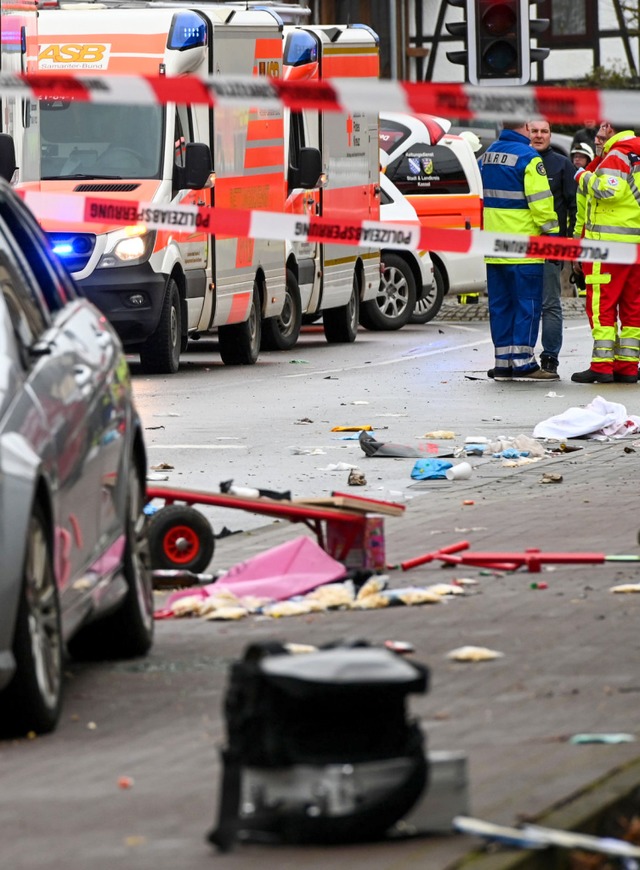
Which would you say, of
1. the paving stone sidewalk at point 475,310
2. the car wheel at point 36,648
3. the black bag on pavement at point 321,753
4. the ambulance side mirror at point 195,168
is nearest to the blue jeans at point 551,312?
the ambulance side mirror at point 195,168

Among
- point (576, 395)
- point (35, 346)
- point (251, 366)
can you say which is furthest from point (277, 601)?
point (251, 366)

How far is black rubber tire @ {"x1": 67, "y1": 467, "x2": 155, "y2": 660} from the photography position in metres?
7.21

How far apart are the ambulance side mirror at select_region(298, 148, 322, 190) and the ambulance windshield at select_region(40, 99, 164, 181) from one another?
259cm

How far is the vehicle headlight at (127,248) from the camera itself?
66.5ft

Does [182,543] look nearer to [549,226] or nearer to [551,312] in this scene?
[549,226]

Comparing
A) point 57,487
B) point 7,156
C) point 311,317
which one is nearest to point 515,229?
point 7,156

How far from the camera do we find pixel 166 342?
20.8 meters

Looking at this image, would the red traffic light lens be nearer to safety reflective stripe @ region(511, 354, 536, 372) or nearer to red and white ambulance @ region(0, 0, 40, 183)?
safety reflective stripe @ region(511, 354, 536, 372)

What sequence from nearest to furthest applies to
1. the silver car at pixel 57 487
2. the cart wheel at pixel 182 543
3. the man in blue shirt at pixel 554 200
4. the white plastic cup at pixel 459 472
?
the silver car at pixel 57 487 → the cart wheel at pixel 182 543 → the white plastic cup at pixel 459 472 → the man in blue shirt at pixel 554 200

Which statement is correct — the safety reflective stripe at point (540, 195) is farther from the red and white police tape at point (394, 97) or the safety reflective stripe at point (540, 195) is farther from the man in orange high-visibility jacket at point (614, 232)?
the red and white police tape at point (394, 97)

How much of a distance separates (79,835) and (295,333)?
20526 mm

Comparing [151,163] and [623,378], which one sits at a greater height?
[151,163]

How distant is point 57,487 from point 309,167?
680 inches

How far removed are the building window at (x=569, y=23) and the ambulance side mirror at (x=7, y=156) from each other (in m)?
40.1
